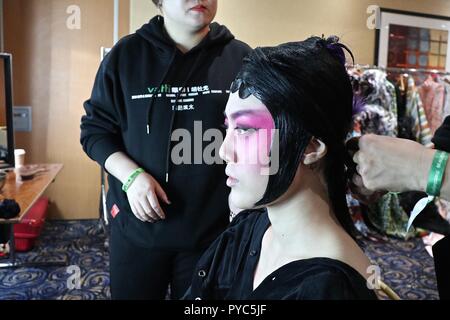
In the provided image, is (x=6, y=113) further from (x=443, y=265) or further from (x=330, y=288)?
(x=443, y=265)

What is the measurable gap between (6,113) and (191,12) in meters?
0.94

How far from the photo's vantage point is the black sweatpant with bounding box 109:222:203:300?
0.93m

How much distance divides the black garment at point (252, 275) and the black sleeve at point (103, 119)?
1.12 ft

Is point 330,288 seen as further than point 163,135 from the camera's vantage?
No

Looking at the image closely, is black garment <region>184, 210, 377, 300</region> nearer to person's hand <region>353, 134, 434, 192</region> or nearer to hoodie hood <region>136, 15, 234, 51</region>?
person's hand <region>353, 134, 434, 192</region>

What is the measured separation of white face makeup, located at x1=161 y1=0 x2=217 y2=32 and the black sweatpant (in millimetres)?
522

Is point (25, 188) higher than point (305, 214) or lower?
lower

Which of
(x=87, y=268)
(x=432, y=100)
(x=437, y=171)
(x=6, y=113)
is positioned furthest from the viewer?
(x=432, y=100)

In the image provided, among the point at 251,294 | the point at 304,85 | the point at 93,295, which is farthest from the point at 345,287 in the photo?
the point at 93,295

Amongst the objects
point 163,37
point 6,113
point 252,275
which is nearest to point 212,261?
point 252,275

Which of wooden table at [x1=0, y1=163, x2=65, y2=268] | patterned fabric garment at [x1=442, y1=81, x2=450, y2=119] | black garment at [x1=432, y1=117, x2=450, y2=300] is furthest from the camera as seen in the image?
patterned fabric garment at [x1=442, y1=81, x2=450, y2=119]

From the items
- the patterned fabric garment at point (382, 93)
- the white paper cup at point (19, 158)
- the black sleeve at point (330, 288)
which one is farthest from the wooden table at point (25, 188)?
the patterned fabric garment at point (382, 93)

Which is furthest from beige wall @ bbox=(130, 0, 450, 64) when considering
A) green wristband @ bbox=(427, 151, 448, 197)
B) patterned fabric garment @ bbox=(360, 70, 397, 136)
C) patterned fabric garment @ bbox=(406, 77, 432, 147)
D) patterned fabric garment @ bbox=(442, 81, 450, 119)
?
green wristband @ bbox=(427, 151, 448, 197)

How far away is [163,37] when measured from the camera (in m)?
0.91
